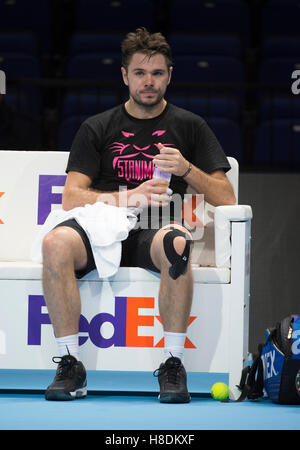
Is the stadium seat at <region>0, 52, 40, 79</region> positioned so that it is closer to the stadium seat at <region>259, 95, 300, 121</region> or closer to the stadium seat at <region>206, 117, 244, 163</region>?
the stadium seat at <region>206, 117, 244, 163</region>

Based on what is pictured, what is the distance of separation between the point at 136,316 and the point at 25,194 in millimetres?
927

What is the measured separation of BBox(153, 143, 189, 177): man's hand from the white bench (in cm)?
23

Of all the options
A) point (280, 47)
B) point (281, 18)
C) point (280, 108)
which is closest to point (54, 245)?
point (280, 108)

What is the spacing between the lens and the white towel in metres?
2.90

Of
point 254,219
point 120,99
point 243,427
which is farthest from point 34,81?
point 243,427

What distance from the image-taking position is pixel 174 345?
2.79 m

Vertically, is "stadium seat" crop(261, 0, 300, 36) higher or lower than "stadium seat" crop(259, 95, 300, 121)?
higher

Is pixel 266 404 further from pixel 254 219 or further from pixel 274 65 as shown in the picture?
pixel 274 65

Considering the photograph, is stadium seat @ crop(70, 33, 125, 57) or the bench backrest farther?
stadium seat @ crop(70, 33, 125, 57)

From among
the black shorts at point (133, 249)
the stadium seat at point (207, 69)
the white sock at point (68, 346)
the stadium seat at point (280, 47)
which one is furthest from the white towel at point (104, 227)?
the stadium seat at point (280, 47)

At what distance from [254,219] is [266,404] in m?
1.71

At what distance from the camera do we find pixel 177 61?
5207 mm

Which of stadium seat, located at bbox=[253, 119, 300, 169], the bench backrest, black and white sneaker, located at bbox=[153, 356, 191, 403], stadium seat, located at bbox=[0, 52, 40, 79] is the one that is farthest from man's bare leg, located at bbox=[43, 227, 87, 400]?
stadium seat, located at bbox=[0, 52, 40, 79]
